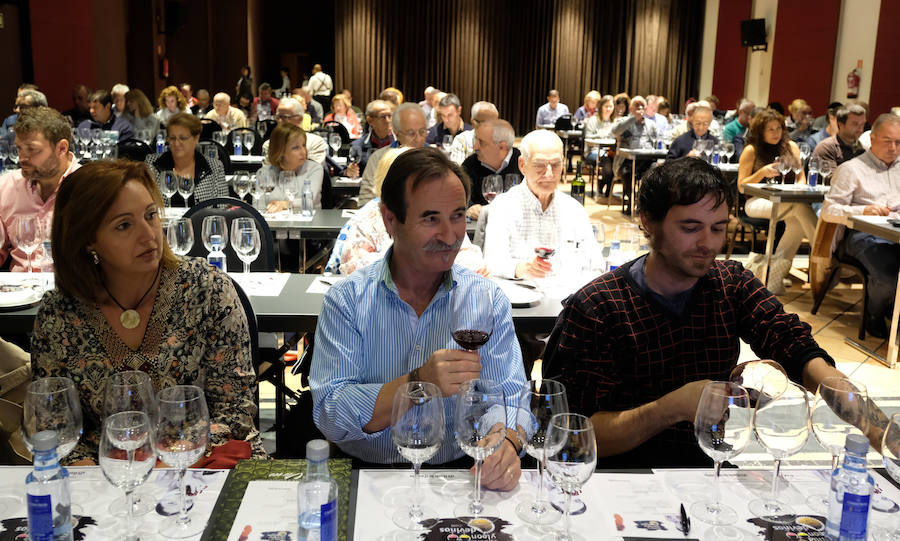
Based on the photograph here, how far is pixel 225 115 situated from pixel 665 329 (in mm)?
10346

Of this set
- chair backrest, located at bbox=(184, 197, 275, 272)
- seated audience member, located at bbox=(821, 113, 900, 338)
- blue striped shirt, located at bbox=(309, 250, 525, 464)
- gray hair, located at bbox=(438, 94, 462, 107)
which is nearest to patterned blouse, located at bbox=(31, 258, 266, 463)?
blue striped shirt, located at bbox=(309, 250, 525, 464)

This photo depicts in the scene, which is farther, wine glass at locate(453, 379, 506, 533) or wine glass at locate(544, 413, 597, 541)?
wine glass at locate(453, 379, 506, 533)

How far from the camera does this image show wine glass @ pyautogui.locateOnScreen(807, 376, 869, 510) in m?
1.63

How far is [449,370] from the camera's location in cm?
180

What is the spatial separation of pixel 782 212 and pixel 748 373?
18.0ft

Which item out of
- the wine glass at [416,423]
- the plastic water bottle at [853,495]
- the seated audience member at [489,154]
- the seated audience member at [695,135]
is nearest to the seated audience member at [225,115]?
the seated audience member at [695,135]

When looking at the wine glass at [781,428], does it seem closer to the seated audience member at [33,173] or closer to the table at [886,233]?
the seated audience member at [33,173]

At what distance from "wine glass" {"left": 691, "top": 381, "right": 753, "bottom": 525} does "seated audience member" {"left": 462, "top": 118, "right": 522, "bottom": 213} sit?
438 cm

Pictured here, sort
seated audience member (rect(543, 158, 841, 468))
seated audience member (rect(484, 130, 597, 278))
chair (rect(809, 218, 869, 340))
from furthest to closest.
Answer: chair (rect(809, 218, 869, 340)) → seated audience member (rect(484, 130, 597, 278)) → seated audience member (rect(543, 158, 841, 468))

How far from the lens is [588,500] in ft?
5.36

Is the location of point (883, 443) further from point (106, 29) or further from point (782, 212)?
point (106, 29)

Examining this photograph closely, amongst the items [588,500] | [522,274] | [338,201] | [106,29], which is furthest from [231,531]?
[106,29]

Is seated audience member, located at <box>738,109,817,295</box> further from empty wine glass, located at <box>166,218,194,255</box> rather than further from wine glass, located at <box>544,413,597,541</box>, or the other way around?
wine glass, located at <box>544,413,597,541</box>

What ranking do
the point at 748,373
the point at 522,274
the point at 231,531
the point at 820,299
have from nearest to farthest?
the point at 231,531, the point at 748,373, the point at 522,274, the point at 820,299
